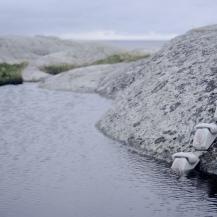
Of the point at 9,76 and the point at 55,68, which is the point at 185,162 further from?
the point at 55,68

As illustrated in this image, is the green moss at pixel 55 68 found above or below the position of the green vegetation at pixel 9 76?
above

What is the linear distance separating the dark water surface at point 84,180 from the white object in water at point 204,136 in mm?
1152

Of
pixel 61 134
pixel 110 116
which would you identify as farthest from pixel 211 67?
pixel 61 134

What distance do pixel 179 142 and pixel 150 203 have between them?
5442 mm

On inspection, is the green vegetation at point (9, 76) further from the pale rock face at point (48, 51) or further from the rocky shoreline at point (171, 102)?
the rocky shoreline at point (171, 102)

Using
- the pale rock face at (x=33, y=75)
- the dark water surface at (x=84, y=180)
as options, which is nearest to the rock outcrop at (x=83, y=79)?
the pale rock face at (x=33, y=75)

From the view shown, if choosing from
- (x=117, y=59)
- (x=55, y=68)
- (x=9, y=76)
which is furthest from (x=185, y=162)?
(x=55, y=68)

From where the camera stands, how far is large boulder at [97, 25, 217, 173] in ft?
80.4

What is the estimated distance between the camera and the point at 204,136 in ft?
72.1

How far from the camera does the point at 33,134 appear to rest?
103ft

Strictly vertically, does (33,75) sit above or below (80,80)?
below

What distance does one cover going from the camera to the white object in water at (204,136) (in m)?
22.0

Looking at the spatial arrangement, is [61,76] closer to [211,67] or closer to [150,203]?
[211,67]

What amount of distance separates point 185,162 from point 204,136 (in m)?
1.19
